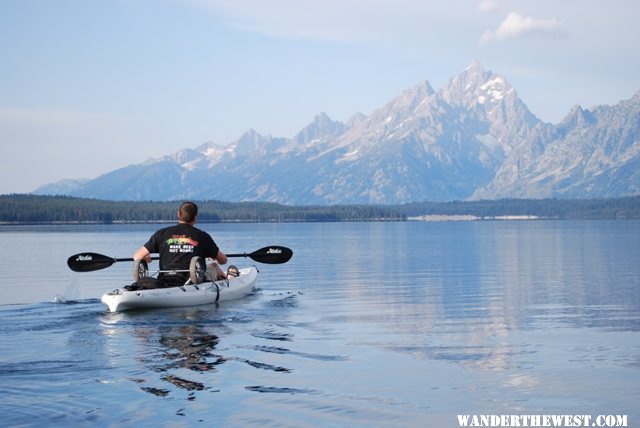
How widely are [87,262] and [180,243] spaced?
6.25 metres

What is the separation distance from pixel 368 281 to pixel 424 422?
1507 inches

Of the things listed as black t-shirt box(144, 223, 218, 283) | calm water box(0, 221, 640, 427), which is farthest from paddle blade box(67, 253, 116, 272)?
black t-shirt box(144, 223, 218, 283)

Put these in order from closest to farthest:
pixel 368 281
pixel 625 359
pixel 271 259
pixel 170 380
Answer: pixel 170 380
pixel 625 359
pixel 271 259
pixel 368 281

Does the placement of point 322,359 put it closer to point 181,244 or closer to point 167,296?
point 181,244

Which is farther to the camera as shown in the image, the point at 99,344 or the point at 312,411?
the point at 99,344

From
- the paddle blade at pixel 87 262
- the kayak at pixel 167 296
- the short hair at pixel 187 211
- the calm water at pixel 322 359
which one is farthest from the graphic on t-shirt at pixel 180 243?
the paddle blade at pixel 87 262

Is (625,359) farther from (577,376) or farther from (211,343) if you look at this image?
(211,343)

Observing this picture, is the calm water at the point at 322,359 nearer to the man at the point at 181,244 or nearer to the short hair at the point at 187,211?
the man at the point at 181,244

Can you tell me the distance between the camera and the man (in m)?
30.6

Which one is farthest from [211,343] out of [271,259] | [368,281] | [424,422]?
[368,281]

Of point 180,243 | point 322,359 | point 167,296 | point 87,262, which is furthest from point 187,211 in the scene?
point 322,359

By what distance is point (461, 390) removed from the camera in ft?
65.0

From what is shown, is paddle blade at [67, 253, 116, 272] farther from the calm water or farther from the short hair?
the short hair

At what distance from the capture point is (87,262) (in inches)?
1394
